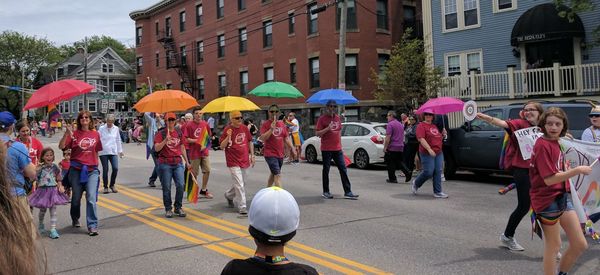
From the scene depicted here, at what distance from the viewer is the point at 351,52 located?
27734mm

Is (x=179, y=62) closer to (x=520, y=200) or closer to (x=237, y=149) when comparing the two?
(x=237, y=149)

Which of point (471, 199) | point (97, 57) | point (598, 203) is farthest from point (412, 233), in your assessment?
point (97, 57)

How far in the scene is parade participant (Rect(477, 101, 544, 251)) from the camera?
581 centimetres

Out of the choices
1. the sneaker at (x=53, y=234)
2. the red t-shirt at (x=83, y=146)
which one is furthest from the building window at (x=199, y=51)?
the sneaker at (x=53, y=234)

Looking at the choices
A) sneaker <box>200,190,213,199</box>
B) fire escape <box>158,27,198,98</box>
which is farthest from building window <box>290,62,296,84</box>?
sneaker <box>200,190,213,199</box>

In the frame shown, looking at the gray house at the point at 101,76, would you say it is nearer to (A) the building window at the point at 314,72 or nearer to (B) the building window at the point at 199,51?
(B) the building window at the point at 199,51

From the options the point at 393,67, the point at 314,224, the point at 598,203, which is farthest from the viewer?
the point at 393,67

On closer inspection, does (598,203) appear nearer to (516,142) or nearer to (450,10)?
(516,142)

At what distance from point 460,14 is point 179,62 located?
25736 millimetres

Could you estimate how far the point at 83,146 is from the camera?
7.21 metres

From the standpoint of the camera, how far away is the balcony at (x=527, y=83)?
714 inches

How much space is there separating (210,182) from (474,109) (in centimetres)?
759

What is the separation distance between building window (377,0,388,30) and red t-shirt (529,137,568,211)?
24871mm

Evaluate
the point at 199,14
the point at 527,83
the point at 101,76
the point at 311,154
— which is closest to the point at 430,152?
the point at 311,154
